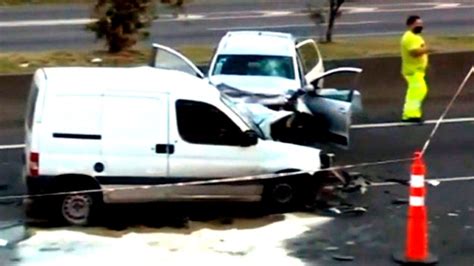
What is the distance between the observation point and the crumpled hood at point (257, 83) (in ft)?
59.7

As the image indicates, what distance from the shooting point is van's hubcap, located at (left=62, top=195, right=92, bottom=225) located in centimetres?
1391

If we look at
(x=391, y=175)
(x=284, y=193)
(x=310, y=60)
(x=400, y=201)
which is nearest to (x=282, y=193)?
(x=284, y=193)

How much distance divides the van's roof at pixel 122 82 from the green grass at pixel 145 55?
7826 mm

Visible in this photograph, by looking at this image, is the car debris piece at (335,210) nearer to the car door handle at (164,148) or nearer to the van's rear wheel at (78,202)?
the car door handle at (164,148)

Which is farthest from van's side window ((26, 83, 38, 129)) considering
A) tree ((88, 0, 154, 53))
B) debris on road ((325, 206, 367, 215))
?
tree ((88, 0, 154, 53))

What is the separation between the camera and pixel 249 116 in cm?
1586

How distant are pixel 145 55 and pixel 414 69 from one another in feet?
18.2

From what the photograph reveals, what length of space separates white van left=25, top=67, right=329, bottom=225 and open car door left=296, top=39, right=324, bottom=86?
5.45m

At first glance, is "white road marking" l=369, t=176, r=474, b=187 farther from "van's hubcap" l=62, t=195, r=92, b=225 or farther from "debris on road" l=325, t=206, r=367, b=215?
"van's hubcap" l=62, t=195, r=92, b=225

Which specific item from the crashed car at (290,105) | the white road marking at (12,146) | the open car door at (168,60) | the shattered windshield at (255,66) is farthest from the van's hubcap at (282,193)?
→ the white road marking at (12,146)

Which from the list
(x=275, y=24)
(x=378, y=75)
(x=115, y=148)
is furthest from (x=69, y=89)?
(x=275, y=24)

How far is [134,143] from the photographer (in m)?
14.1

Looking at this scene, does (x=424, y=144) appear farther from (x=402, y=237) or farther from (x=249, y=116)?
(x=402, y=237)

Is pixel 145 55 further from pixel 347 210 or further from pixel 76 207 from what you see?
pixel 76 207
